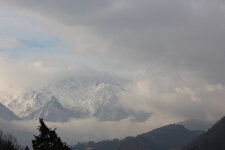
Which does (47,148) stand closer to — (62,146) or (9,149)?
(62,146)

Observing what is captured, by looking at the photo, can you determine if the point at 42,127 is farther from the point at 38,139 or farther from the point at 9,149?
the point at 9,149

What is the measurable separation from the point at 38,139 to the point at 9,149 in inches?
2830

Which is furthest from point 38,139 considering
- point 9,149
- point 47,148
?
point 9,149

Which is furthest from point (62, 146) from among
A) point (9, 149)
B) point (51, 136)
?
point (9, 149)

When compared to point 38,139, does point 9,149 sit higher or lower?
higher

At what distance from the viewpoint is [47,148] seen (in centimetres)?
5459

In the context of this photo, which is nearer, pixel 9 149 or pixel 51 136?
pixel 51 136

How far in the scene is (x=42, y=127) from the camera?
54.5 metres

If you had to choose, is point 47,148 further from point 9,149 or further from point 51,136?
point 9,149

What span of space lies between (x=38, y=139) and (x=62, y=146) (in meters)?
2.93

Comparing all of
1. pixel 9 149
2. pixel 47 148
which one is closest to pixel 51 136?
pixel 47 148

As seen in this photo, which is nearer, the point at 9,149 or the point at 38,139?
the point at 38,139

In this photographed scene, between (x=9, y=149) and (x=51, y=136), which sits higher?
(x=9, y=149)

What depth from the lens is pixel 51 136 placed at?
180 ft
